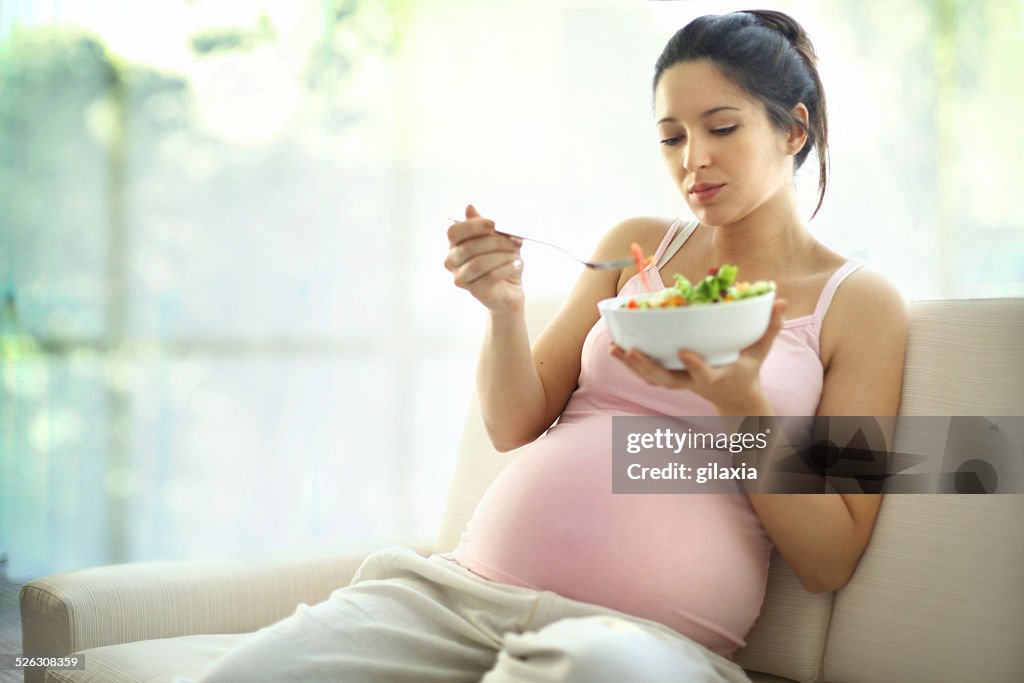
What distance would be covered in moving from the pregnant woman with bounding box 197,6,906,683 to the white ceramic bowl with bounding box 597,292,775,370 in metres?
0.02

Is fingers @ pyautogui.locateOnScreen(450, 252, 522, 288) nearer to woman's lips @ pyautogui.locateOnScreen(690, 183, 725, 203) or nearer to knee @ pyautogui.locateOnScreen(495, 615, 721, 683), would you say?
woman's lips @ pyautogui.locateOnScreen(690, 183, 725, 203)

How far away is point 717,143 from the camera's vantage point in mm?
1356

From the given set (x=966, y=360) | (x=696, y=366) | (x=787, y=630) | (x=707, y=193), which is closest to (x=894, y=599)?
(x=787, y=630)

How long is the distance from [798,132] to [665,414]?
476 mm

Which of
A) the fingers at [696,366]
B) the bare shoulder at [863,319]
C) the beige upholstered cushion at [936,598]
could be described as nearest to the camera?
the fingers at [696,366]

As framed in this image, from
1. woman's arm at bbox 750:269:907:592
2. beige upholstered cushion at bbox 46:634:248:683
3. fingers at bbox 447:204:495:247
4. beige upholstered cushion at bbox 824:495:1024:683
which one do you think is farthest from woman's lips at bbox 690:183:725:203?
beige upholstered cushion at bbox 46:634:248:683

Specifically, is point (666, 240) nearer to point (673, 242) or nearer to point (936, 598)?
point (673, 242)

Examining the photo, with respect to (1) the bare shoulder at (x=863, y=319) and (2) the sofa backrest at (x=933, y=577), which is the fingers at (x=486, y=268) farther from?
(2) the sofa backrest at (x=933, y=577)

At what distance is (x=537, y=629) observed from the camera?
3.81 feet

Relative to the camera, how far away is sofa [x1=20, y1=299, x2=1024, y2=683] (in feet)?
3.85

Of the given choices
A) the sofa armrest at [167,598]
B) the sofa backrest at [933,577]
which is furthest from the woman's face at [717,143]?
the sofa armrest at [167,598]

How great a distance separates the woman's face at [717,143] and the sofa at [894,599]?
292mm

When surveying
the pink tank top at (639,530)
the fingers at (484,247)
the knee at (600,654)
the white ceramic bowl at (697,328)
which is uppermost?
the fingers at (484,247)

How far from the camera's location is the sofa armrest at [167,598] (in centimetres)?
135
